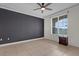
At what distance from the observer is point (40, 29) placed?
8.13 m

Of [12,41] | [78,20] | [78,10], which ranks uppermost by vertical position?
[78,10]

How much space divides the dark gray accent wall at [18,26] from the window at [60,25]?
1.61m

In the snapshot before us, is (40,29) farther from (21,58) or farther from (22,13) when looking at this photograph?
(21,58)

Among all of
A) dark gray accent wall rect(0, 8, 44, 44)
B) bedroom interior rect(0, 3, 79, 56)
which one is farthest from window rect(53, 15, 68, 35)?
dark gray accent wall rect(0, 8, 44, 44)

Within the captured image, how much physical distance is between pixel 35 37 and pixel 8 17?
3.08 m

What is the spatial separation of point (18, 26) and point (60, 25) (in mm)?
3118

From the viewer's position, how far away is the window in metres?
5.85

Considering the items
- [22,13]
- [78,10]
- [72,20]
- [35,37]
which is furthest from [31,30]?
[78,10]

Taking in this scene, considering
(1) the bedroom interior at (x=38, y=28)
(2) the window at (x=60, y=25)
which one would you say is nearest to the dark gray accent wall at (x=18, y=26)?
(1) the bedroom interior at (x=38, y=28)

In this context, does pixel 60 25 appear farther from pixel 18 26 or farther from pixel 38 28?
pixel 18 26

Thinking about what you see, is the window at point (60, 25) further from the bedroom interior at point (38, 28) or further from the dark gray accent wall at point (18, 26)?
the dark gray accent wall at point (18, 26)

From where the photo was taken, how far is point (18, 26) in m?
6.20

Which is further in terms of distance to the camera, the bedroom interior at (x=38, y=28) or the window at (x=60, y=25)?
the window at (x=60, y=25)

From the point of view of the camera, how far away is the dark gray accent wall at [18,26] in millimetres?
5305
